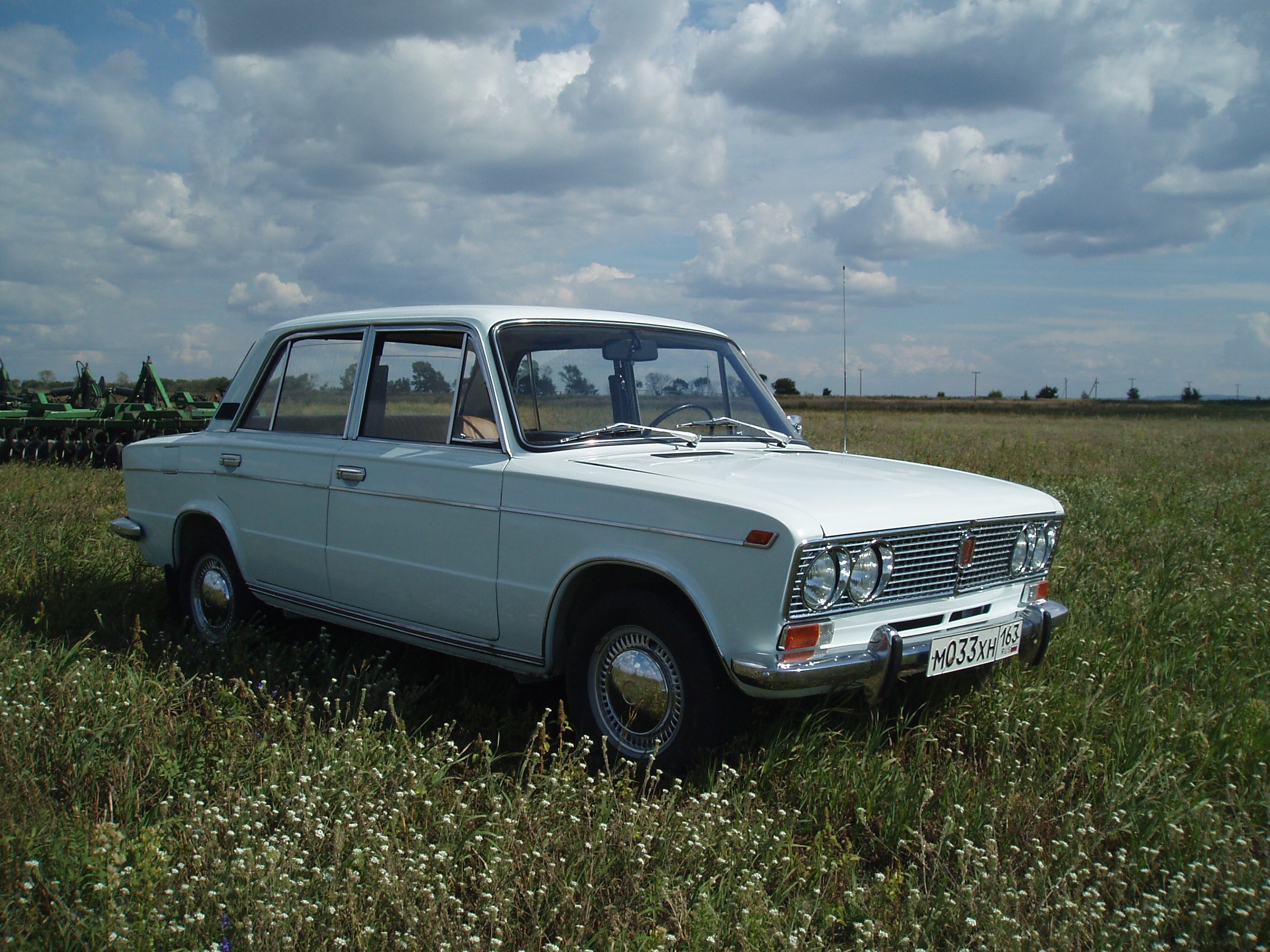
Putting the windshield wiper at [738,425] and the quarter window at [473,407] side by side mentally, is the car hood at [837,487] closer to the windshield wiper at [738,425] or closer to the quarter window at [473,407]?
the windshield wiper at [738,425]

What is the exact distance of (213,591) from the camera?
5301mm

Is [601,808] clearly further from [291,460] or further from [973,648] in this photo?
[291,460]

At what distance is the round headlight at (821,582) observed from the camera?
3.07 metres

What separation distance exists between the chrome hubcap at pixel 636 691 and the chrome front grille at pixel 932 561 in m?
0.57

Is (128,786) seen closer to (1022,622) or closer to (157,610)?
(157,610)

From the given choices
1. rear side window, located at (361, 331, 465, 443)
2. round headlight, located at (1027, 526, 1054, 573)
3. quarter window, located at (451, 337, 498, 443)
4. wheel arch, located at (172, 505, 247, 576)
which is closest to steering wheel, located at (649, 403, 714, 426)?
quarter window, located at (451, 337, 498, 443)

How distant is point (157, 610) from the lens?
5809 mm

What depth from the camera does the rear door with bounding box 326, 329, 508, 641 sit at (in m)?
3.91

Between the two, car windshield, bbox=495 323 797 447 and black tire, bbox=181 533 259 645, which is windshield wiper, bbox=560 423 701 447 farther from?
black tire, bbox=181 533 259 645

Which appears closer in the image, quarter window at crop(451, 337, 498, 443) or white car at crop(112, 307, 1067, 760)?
white car at crop(112, 307, 1067, 760)

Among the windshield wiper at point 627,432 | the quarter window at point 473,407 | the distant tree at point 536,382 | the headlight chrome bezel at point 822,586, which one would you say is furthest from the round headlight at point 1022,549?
the quarter window at point 473,407

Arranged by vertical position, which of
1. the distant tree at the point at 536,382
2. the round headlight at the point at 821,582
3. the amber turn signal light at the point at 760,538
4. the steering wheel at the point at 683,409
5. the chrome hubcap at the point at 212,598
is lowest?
the chrome hubcap at the point at 212,598

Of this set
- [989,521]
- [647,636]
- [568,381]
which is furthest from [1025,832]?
[568,381]

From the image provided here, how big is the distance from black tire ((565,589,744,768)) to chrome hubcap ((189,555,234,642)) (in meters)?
2.43
